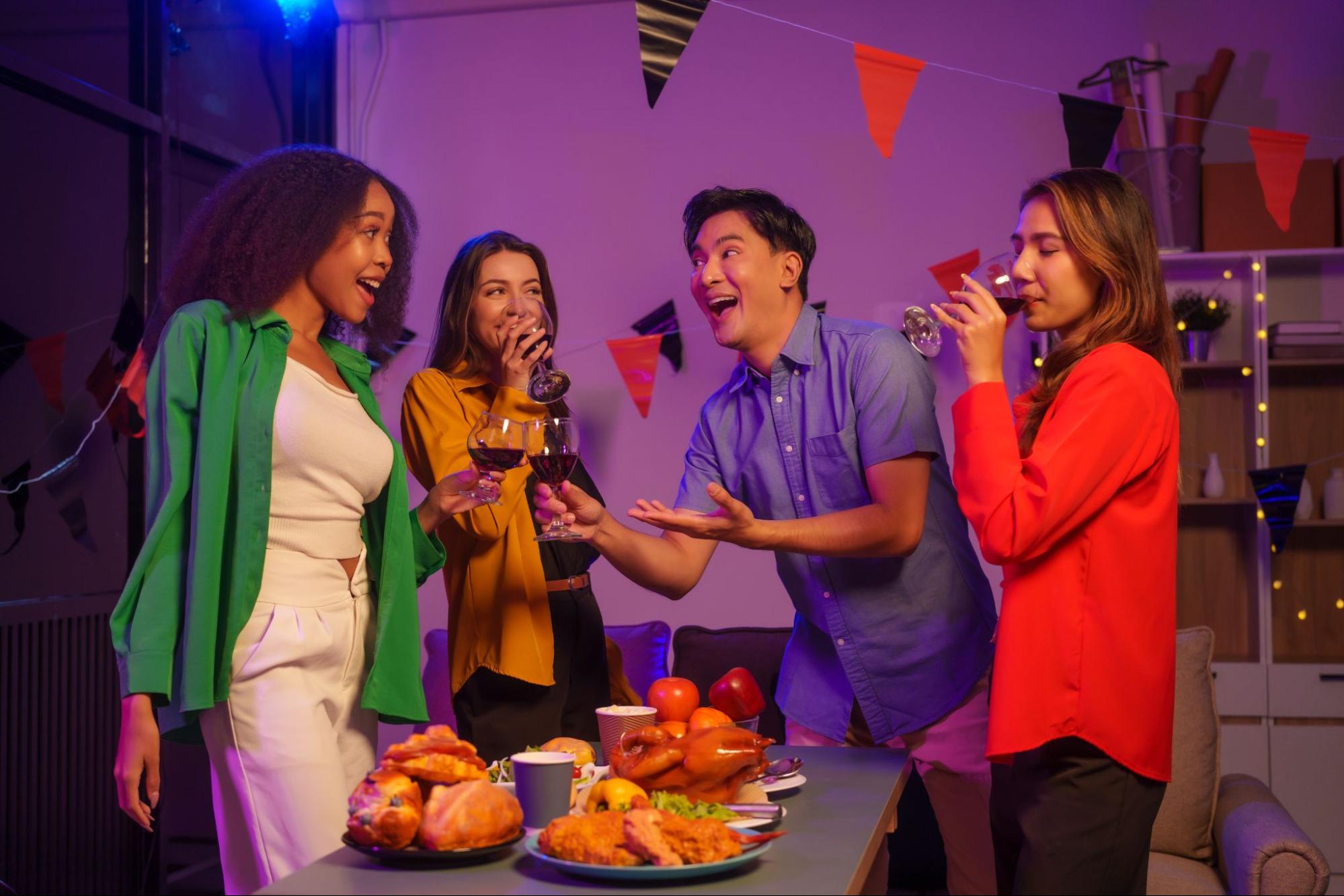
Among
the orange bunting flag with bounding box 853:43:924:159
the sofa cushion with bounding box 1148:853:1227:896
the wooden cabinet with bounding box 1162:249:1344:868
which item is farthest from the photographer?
the wooden cabinet with bounding box 1162:249:1344:868

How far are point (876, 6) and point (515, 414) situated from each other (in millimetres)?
2885

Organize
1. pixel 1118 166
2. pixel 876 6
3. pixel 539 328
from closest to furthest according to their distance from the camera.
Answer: pixel 539 328 → pixel 1118 166 → pixel 876 6

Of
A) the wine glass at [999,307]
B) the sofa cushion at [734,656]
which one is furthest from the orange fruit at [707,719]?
the sofa cushion at [734,656]

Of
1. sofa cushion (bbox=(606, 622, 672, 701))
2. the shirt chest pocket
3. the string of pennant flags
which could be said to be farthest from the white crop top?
sofa cushion (bbox=(606, 622, 672, 701))

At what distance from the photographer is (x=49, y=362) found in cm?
369

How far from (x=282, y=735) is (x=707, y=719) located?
2.20 ft

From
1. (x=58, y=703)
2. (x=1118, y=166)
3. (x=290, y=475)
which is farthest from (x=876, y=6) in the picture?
(x=58, y=703)

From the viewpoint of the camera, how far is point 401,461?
215 cm

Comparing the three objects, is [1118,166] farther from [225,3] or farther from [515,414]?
[225,3]

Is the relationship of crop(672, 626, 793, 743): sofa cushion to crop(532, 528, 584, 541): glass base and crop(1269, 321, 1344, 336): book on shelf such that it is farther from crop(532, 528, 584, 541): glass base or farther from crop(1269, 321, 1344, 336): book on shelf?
crop(1269, 321, 1344, 336): book on shelf

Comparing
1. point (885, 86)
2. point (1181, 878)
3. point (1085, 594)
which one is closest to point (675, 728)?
point (1085, 594)

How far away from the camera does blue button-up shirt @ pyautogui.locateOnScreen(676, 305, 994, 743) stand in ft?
7.02

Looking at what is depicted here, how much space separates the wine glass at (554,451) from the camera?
1902 mm

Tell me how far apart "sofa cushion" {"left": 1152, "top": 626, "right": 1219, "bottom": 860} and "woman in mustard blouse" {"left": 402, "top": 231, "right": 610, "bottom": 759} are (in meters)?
1.64
